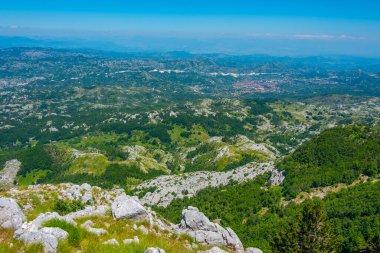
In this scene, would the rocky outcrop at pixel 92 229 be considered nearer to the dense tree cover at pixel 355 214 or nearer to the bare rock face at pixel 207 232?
the bare rock face at pixel 207 232

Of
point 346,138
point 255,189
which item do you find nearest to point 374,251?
point 255,189

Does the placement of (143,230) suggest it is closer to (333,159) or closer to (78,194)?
(78,194)

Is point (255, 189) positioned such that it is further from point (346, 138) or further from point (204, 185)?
point (346, 138)

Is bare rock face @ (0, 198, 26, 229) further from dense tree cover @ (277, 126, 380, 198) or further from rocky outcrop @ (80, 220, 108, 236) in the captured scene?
dense tree cover @ (277, 126, 380, 198)

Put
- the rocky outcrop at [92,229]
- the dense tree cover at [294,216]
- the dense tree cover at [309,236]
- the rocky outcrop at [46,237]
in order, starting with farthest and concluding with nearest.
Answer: the dense tree cover at [294,216]
the dense tree cover at [309,236]
the rocky outcrop at [92,229]
the rocky outcrop at [46,237]

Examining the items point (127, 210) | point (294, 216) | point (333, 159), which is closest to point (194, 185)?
point (333, 159)

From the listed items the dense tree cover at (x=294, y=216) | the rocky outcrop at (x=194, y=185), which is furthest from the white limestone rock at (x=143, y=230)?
the rocky outcrop at (x=194, y=185)

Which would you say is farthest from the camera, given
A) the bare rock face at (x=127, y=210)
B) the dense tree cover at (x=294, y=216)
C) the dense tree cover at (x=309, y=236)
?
the dense tree cover at (x=294, y=216)
